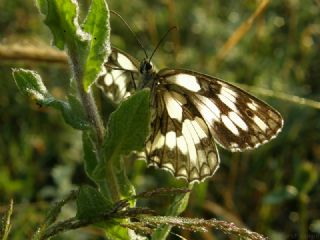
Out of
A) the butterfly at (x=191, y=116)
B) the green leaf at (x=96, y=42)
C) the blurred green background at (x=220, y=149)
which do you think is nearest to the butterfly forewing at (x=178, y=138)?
the butterfly at (x=191, y=116)

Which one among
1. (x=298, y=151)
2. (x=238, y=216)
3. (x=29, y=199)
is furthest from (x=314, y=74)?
(x=29, y=199)

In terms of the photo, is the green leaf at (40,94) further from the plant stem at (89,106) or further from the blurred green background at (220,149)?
the blurred green background at (220,149)

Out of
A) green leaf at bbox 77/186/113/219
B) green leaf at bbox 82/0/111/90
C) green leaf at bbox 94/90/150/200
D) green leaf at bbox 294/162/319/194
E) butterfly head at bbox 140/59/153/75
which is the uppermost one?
green leaf at bbox 82/0/111/90

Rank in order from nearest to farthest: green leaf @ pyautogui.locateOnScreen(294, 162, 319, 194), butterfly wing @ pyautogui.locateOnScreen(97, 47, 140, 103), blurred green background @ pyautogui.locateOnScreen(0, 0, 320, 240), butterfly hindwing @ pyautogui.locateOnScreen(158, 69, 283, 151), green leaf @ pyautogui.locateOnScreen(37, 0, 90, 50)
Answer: green leaf @ pyautogui.locateOnScreen(37, 0, 90, 50) < butterfly hindwing @ pyautogui.locateOnScreen(158, 69, 283, 151) < butterfly wing @ pyautogui.locateOnScreen(97, 47, 140, 103) < green leaf @ pyautogui.locateOnScreen(294, 162, 319, 194) < blurred green background @ pyautogui.locateOnScreen(0, 0, 320, 240)

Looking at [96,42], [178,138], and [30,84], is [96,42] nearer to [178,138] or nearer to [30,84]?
[30,84]

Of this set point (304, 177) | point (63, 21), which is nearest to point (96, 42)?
point (63, 21)

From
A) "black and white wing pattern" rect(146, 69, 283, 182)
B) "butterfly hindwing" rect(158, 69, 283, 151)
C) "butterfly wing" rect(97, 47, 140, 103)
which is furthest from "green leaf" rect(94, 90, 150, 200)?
"butterfly wing" rect(97, 47, 140, 103)

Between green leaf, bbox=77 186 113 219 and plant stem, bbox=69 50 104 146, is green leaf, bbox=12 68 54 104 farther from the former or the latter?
green leaf, bbox=77 186 113 219
